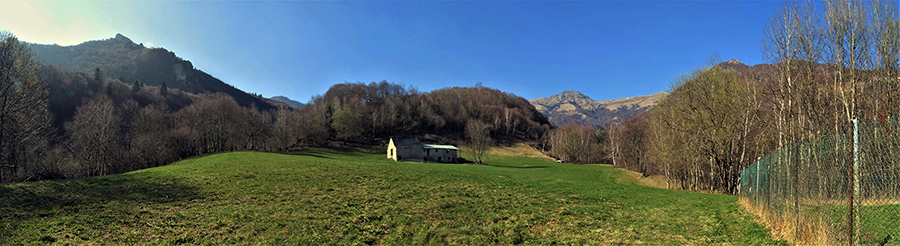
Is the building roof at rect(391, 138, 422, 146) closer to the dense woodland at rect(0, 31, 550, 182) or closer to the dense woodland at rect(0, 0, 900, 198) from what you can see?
the dense woodland at rect(0, 0, 900, 198)

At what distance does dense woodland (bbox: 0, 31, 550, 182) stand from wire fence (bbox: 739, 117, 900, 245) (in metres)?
47.7

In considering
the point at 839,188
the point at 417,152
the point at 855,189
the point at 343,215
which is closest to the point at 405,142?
the point at 417,152

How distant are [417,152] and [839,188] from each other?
60227 millimetres

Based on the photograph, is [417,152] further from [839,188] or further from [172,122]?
[839,188]

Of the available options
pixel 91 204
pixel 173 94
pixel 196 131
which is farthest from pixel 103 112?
pixel 173 94

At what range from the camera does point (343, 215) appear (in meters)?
14.9

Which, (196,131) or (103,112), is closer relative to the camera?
(103,112)

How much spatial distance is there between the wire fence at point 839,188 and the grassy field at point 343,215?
1.28 meters

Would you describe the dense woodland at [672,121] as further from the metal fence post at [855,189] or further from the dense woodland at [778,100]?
the metal fence post at [855,189]

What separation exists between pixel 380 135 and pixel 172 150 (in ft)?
173

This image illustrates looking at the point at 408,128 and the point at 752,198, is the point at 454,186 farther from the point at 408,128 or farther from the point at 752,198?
the point at 408,128

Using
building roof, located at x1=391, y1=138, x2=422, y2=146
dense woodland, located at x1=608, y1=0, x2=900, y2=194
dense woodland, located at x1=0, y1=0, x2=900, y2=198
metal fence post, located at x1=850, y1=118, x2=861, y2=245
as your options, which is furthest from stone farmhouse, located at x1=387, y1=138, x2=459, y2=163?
metal fence post, located at x1=850, y1=118, x2=861, y2=245

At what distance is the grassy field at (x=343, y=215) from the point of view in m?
11.5

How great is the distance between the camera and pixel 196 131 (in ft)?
201
